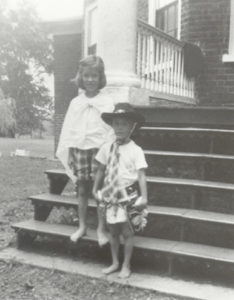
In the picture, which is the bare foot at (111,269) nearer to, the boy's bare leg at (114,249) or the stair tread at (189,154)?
the boy's bare leg at (114,249)

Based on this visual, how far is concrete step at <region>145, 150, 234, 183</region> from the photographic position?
4551mm

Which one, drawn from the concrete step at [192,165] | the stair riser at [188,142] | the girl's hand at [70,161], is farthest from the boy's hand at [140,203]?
the stair riser at [188,142]

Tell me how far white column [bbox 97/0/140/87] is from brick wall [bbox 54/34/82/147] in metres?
9.87

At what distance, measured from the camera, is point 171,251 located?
3.80 m

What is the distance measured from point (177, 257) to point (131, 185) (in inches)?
26.2

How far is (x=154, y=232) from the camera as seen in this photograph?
4.53 metres

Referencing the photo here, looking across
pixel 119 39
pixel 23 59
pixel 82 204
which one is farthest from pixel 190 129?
pixel 23 59

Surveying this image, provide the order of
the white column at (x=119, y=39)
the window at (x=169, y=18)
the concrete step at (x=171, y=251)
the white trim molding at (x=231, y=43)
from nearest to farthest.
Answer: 1. the concrete step at (x=171, y=251)
2. the white column at (x=119, y=39)
3. the white trim molding at (x=231, y=43)
4. the window at (x=169, y=18)

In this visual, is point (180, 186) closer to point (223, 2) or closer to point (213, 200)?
point (213, 200)

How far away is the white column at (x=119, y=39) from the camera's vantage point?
552cm

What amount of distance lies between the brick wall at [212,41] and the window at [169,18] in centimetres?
88

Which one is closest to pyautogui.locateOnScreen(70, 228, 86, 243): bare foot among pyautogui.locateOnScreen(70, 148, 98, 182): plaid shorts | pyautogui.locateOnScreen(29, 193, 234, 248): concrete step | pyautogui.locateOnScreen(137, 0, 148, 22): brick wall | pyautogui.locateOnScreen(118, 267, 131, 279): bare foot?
pyautogui.locateOnScreen(29, 193, 234, 248): concrete step

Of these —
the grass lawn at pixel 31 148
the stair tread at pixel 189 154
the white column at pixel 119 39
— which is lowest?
the grass lawn at pixel 31 148

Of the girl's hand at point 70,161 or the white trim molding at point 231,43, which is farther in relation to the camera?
the white trim molding at point 231,43
